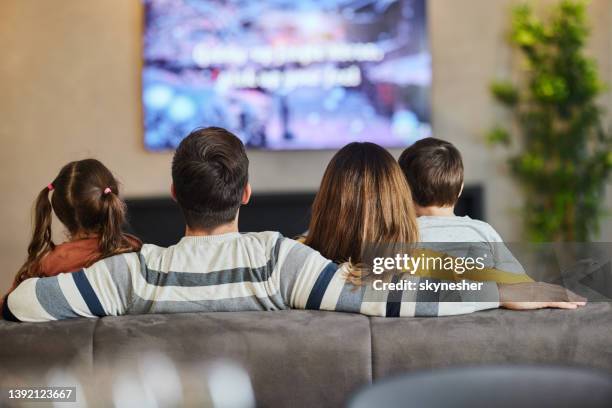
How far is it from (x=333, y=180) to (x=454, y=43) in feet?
11.4

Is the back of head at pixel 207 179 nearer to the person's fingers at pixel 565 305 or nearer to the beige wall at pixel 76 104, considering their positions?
the person's fingers at pixel 565 305

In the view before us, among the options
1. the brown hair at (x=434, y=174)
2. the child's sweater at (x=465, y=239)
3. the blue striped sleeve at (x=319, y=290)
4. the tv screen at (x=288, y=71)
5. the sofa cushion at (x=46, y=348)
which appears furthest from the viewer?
the tv screen at (x=288, y=71)

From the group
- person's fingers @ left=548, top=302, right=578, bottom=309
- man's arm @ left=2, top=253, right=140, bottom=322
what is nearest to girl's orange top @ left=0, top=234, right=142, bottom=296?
man's arm @ left=2, top=253, right=140, bottom=322

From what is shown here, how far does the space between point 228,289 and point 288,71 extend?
11.5 feet

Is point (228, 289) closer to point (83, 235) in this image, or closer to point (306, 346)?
point (306, 346)

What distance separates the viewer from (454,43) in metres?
5.08

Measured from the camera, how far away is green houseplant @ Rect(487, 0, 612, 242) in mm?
4930

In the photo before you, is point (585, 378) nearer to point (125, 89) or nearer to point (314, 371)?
point (314, 371)

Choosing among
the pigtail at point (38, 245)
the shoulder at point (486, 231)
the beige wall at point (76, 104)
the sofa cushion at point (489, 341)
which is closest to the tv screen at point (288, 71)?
the beige wall at point (76, 104)

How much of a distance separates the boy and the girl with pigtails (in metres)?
0.73

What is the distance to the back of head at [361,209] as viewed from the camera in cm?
178

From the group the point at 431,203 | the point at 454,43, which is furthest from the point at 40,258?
the point at 454,43

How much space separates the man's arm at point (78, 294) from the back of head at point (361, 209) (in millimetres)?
433

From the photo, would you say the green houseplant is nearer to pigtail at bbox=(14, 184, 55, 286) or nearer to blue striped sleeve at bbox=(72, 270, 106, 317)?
pigtail at bbox=(14, 184, 55, 286)
